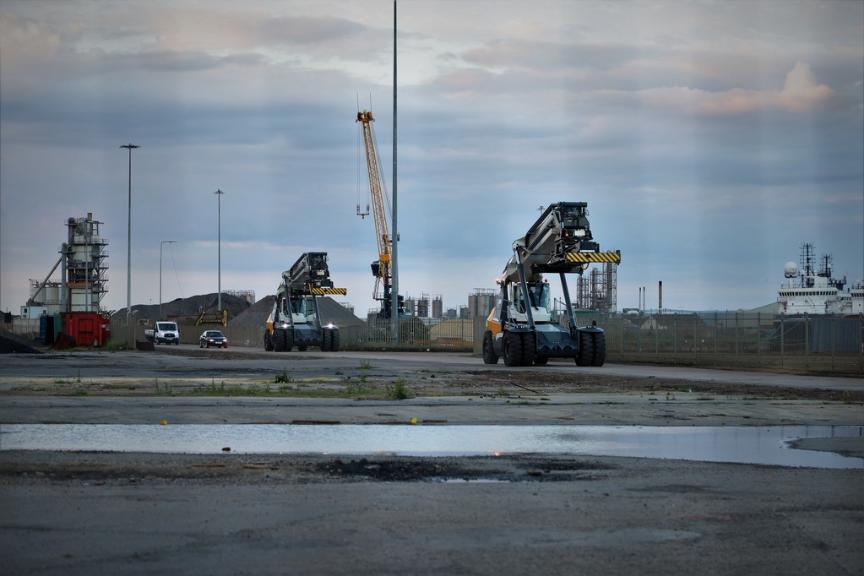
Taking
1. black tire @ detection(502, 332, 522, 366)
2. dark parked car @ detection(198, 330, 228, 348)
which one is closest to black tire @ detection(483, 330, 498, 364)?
black tire @ detection(502, 332, 522, 366)

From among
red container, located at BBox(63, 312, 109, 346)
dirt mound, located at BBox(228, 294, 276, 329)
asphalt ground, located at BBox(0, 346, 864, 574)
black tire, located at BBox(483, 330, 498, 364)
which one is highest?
dirt mound, located at BBox(228, 294, 276, 329)

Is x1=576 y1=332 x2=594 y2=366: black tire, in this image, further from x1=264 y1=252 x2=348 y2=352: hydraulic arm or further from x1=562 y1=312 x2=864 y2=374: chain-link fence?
x1=264 y1=252 x2=348 y2=352: hydraulic arm

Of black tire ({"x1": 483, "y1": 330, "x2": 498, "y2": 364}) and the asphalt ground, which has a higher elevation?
black tire ({"x1": 483, "y1": 330, "x2": 498, "y2": 364})

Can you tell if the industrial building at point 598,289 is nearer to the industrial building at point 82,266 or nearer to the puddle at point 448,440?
the industrial building at point 82,266

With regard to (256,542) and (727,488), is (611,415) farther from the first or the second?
(256,542)

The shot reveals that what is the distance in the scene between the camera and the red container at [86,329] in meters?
72.8

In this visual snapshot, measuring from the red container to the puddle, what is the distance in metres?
59.7

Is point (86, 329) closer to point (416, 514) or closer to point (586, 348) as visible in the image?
point (586, 348)

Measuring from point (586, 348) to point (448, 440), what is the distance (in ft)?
87.9

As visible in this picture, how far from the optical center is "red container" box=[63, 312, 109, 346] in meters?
72.8

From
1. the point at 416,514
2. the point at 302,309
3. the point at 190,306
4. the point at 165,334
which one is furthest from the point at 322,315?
the point at 416,514

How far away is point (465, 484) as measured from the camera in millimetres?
10508

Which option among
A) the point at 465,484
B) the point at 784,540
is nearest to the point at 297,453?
the point at 465,484

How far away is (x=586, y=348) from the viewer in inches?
1610
